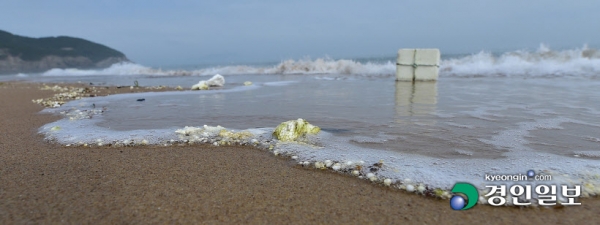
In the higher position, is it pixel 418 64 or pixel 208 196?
pixel 418 64

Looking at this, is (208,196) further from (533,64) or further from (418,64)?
(533,64)

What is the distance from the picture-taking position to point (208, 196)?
6.18 ft

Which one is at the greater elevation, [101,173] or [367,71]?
[367,71]

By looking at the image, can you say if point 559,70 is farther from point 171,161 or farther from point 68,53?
point 68,53

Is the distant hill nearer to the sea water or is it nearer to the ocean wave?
the sea water

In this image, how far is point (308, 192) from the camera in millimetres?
1955

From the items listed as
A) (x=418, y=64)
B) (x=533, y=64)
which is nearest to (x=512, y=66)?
(x=533, y=64)

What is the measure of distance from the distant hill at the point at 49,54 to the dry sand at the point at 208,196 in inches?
1901

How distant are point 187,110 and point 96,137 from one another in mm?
2105

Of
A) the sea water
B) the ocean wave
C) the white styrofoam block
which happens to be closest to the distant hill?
the white styrofoam block

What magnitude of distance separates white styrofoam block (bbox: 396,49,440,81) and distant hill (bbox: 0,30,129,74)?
150 ft

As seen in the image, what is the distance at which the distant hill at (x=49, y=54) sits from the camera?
44719 mm

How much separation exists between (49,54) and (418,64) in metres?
56.4

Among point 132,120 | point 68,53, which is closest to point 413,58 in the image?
point 132,120
